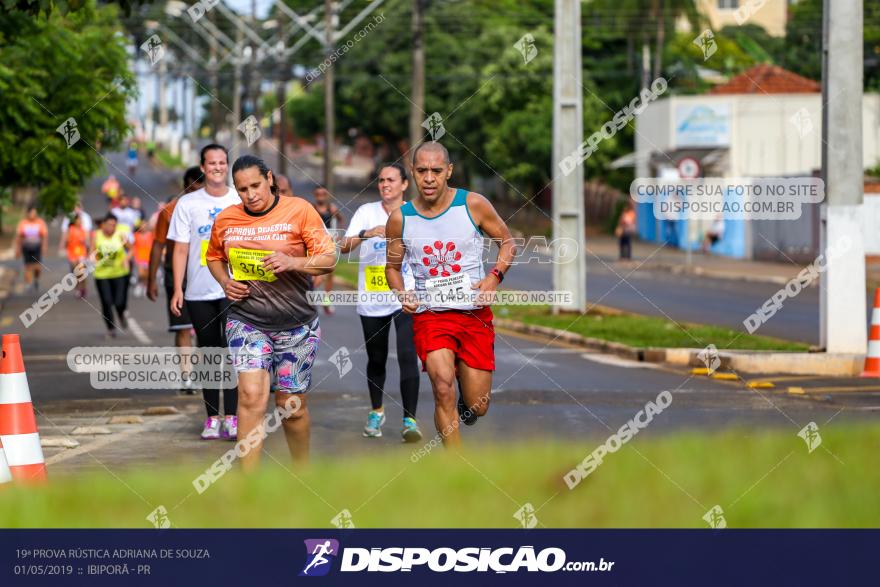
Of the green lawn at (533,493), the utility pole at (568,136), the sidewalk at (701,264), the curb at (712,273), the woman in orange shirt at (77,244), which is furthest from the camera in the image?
the sidewalk at (701,264)

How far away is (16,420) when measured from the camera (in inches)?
362

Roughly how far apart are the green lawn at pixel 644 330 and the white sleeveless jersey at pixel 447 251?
31.1 feet

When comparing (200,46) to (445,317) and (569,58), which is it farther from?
(445,317)

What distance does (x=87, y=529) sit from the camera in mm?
6066

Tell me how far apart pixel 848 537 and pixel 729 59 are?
7006cm

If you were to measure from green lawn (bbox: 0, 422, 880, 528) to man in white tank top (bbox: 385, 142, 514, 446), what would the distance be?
1435 millimetres

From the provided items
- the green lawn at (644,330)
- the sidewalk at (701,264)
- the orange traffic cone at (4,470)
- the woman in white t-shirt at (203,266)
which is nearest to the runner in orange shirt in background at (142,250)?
the green lawn at (644,330)

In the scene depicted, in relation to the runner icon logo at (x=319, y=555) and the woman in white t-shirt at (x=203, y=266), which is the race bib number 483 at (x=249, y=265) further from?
the runner icon logo at (x=319, y=555)

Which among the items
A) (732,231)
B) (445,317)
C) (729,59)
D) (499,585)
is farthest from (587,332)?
(729,59)

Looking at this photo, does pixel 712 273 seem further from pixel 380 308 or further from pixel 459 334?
pixel 459 334

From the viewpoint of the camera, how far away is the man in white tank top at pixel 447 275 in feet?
29.1

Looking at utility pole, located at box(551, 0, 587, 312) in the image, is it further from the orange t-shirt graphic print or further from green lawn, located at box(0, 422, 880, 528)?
green lawn, located at box(0, 422, 880, 528)

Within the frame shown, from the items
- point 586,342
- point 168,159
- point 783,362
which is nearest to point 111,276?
point 586,342

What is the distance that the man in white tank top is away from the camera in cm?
888
